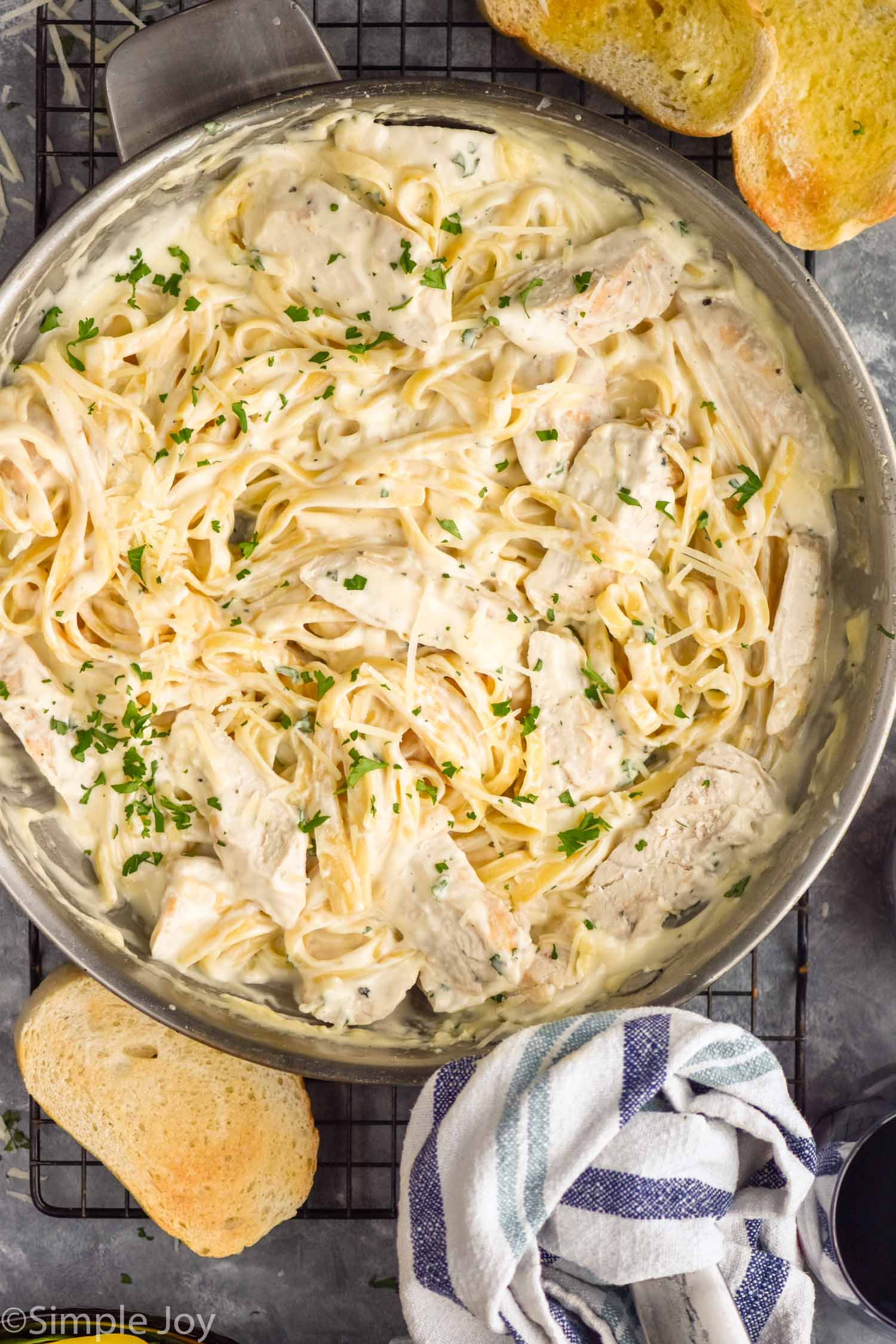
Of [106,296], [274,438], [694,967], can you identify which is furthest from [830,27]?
[694,967]

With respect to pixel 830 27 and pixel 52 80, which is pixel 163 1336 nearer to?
pixel 52 80

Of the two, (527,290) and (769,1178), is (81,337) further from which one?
(769,1178)

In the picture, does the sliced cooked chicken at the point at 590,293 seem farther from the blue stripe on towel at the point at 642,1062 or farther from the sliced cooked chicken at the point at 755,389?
the blue stripe on towel at the point at 642,1062

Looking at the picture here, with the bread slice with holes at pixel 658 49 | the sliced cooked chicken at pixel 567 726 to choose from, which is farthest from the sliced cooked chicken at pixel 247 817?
the bread slice with holes at pixel 658 49

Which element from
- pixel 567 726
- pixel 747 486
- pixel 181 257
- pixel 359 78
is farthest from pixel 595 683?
pixel 359 78

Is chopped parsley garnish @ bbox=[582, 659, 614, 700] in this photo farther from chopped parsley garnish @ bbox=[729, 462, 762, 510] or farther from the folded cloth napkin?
the folded cloth napkin

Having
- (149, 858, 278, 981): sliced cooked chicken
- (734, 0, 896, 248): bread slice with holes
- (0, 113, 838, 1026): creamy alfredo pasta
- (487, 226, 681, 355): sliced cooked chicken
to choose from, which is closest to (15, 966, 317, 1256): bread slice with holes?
(149, 858, 278, 981): sliced cooked chicken
